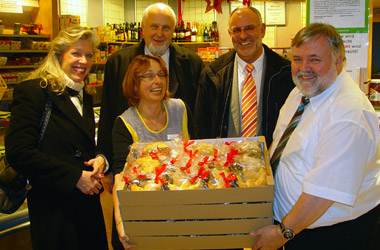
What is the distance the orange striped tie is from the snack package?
0.75 meters

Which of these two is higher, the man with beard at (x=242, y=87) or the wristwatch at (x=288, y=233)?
the man with beard at (x=242, y=87)

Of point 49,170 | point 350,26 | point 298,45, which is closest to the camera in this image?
point 298,45

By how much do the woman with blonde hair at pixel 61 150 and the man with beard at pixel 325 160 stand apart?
122 cm

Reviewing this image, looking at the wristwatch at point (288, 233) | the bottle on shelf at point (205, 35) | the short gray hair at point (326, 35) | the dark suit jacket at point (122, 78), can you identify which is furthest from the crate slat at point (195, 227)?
the bottle on shelf at point (205, 35)

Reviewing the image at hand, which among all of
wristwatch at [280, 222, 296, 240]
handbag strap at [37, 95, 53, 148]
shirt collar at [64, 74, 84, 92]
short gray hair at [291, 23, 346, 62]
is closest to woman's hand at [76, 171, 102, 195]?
handbag strap at [37, 95, 53, 148]

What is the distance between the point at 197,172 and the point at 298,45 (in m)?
0.80

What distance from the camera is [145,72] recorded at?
2229mm

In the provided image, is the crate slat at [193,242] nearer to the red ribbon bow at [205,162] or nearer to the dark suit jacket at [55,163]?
the red ribbon bow at [205,162]

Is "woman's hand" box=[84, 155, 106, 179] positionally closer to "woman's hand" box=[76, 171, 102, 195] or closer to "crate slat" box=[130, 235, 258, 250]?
"woman's hand" box=[76, 171, 102, 195]

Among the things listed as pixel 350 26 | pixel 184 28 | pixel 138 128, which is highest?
pixel 184 28

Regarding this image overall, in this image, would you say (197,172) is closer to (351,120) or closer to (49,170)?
(351,120)

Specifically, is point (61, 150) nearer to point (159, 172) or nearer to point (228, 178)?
point (159, 172)

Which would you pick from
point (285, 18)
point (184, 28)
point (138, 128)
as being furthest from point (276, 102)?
point (285, 18)

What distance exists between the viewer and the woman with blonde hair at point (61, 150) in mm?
2084
